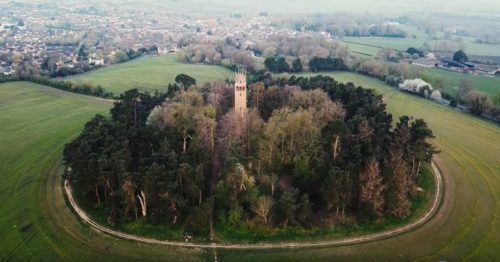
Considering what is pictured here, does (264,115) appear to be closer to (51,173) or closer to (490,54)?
(51,173)

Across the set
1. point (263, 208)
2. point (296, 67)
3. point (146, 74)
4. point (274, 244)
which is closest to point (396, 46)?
point (296, 67)

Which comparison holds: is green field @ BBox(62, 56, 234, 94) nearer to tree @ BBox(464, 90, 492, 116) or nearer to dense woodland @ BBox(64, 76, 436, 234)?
dense woodland @ BBox(64, 76, 436, 234)

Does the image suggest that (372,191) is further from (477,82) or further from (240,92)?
(477,82)

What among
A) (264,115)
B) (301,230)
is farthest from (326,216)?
(264,115)

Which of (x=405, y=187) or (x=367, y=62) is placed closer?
(x=405, y=187)

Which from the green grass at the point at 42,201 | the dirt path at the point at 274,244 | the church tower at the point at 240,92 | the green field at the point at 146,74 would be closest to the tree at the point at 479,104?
the dirt path at the point at 274,244
